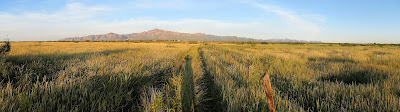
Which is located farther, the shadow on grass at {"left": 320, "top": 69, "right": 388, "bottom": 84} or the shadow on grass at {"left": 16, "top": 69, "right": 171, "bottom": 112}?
the shadow on grass at {"left": 320, "top": 69, "right": 388, "bottom": 84}

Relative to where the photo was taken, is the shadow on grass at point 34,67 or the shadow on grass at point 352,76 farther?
the shadow on grass at point 352,76

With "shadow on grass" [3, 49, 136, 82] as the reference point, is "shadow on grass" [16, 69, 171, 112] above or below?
below

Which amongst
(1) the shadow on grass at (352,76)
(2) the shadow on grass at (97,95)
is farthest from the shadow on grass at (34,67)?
(1) the shadow on grass at (352,76)

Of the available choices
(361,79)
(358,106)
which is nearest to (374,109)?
(358,106)

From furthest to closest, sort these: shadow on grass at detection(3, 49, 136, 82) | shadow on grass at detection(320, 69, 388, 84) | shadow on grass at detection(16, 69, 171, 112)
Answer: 1. shadow on grass at detection(320, 69, 388, 84)
2. shadow on grass at detection(3, 49, 136, 82)
3. shadow on grass at detection(16, 69, 171, 112)

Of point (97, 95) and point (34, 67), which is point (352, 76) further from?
point (34, 67)

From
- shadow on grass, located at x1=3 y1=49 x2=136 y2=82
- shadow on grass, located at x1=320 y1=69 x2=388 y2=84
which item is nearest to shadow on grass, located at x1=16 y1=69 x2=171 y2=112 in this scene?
shadow on grass, located at x1=3 y1=49 x2=136 y2=82

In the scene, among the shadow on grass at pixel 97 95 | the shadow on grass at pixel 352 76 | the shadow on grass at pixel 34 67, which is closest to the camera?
the shadow on grass at pixel 97 95

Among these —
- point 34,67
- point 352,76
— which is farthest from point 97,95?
point 352,76

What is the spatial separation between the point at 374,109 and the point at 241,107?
213cm

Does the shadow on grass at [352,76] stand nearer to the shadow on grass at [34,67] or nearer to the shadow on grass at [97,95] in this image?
the shadow on grass at [97,95]

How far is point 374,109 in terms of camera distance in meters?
2.57

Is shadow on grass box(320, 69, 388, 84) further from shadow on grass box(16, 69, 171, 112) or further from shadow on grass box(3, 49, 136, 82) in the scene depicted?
shadow on grass box(3, 49, 136, 82)

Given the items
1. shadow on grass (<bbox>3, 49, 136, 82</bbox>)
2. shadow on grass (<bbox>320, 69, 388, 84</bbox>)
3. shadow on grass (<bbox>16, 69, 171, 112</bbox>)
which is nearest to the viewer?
shadow on grass (<bbox>16, 69, 171, 112</bbox>)
